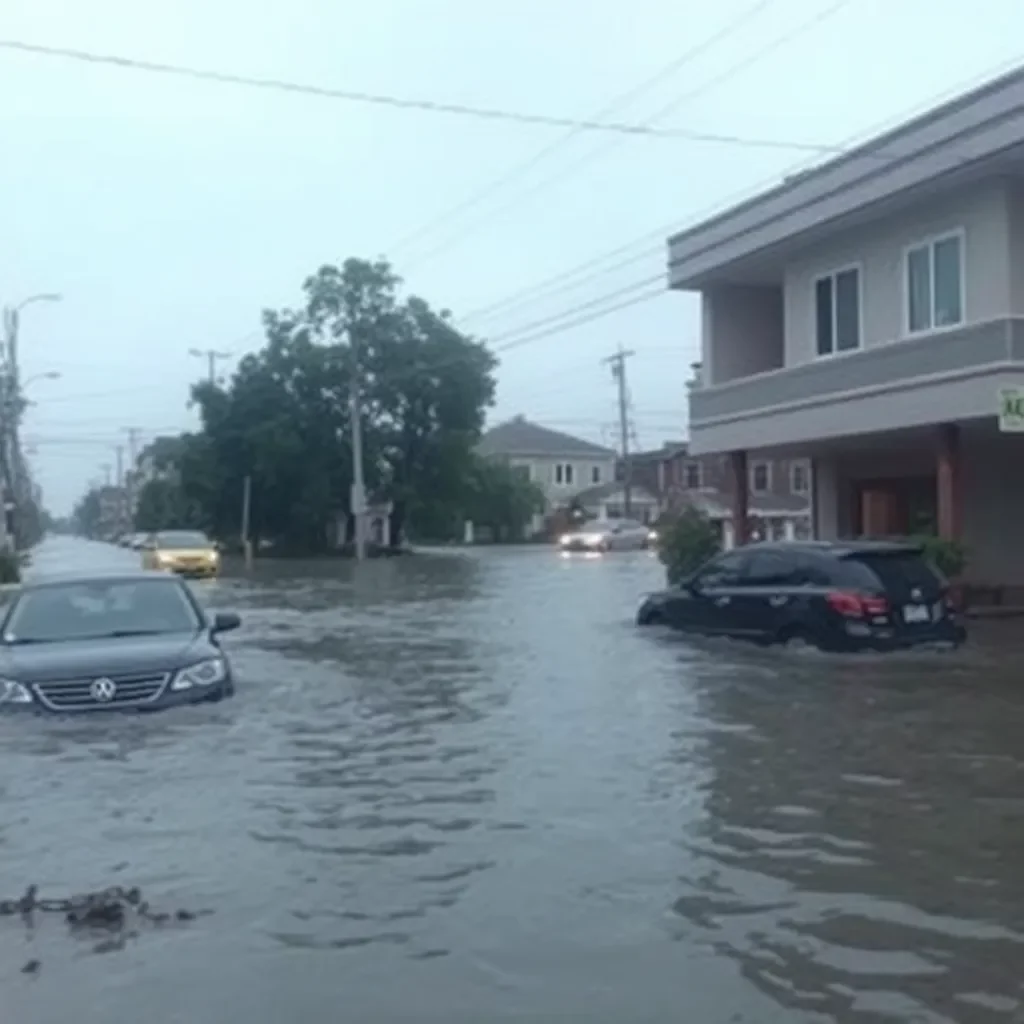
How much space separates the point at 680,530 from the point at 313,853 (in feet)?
69.2

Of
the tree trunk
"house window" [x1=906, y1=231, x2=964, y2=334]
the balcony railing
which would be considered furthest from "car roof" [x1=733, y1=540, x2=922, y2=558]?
the tree trunk

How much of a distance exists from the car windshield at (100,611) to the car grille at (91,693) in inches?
51.8

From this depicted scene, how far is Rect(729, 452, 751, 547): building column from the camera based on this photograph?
31109 millimetres

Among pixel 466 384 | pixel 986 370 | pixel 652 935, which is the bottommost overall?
pixel 652 935

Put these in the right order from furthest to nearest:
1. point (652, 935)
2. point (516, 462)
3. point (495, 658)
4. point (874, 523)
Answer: point (516, 462), point (874, 523), point (495, 658), point (652, 935)

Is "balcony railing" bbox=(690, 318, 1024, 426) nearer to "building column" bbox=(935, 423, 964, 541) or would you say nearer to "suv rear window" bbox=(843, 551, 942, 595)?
"building column" bbox=(935, 423, 964, 541)

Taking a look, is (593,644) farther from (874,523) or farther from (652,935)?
(652,935)

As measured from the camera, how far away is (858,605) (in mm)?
18469

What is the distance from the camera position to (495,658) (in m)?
19.7

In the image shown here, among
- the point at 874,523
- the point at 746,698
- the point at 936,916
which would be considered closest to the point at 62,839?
the point at 936,916

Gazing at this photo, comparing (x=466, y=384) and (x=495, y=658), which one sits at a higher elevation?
(x=466, y=384)

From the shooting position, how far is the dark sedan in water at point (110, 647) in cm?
1262

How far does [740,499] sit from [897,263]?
23.7 ft

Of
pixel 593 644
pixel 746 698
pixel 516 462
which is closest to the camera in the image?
pixel 746 698
